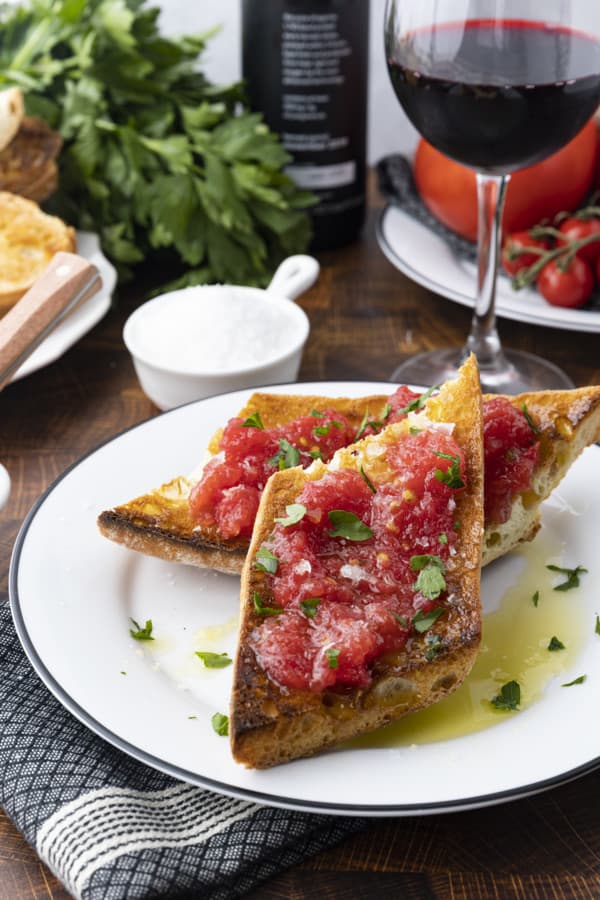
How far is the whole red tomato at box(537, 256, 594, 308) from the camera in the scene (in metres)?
3.59

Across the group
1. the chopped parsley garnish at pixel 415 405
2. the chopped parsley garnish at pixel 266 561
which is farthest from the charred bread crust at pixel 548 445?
the chopped parsley garnish at pixel 266 561

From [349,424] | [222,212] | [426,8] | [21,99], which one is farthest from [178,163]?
[349,424]

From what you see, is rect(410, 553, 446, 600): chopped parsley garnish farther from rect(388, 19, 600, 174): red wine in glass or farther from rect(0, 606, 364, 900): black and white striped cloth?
rect(388, 19, 600, 174): red wine in glass

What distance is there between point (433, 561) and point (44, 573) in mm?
875

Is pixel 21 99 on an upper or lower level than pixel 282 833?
upper

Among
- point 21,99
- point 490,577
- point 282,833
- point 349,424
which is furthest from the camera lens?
point 21,99

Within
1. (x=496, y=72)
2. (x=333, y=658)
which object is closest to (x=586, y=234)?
(x=496, y=72)

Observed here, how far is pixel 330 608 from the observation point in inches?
75.7

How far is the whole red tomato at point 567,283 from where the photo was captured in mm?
3586

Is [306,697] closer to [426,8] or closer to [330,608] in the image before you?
[330,608]

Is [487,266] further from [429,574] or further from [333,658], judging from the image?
[333,658]

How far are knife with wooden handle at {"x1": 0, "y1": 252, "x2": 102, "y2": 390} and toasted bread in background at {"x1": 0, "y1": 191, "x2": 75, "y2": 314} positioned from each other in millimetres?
387

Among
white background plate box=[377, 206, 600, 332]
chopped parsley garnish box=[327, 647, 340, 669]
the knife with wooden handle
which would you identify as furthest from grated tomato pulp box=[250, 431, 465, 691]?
white background plate box=[377, 206, 600, 332]

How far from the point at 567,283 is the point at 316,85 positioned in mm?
→ 1246
